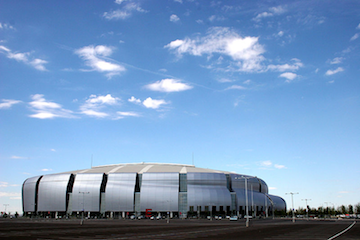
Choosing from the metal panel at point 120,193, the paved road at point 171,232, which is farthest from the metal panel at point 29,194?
the paved road at point 171,232

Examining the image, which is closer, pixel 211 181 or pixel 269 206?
pixel 211 181

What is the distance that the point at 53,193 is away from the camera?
13588 cm

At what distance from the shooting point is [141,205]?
12900 cm

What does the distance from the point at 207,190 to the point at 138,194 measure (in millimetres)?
29564

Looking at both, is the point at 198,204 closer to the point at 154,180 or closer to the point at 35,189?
the point at 154,180

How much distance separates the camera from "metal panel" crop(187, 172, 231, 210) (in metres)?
129

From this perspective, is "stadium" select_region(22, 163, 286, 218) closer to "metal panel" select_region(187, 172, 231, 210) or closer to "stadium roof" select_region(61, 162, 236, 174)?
"metal panel" select_region(187, 172, 231, 210)

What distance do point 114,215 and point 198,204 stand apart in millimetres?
35608

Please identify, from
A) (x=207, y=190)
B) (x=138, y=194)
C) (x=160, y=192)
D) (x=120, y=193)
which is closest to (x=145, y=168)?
(x=138, y=194)

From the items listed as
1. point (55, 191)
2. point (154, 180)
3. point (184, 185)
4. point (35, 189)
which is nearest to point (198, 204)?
point (184, 185)

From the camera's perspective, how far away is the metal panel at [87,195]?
431 ft

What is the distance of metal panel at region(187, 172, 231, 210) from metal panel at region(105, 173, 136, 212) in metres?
24.6

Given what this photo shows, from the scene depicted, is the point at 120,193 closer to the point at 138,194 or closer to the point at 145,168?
the point at 138,194

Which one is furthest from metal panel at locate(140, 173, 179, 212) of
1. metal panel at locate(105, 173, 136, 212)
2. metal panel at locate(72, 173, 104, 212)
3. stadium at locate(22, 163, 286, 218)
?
metal panel at locate(72, 173, 104, 212)
